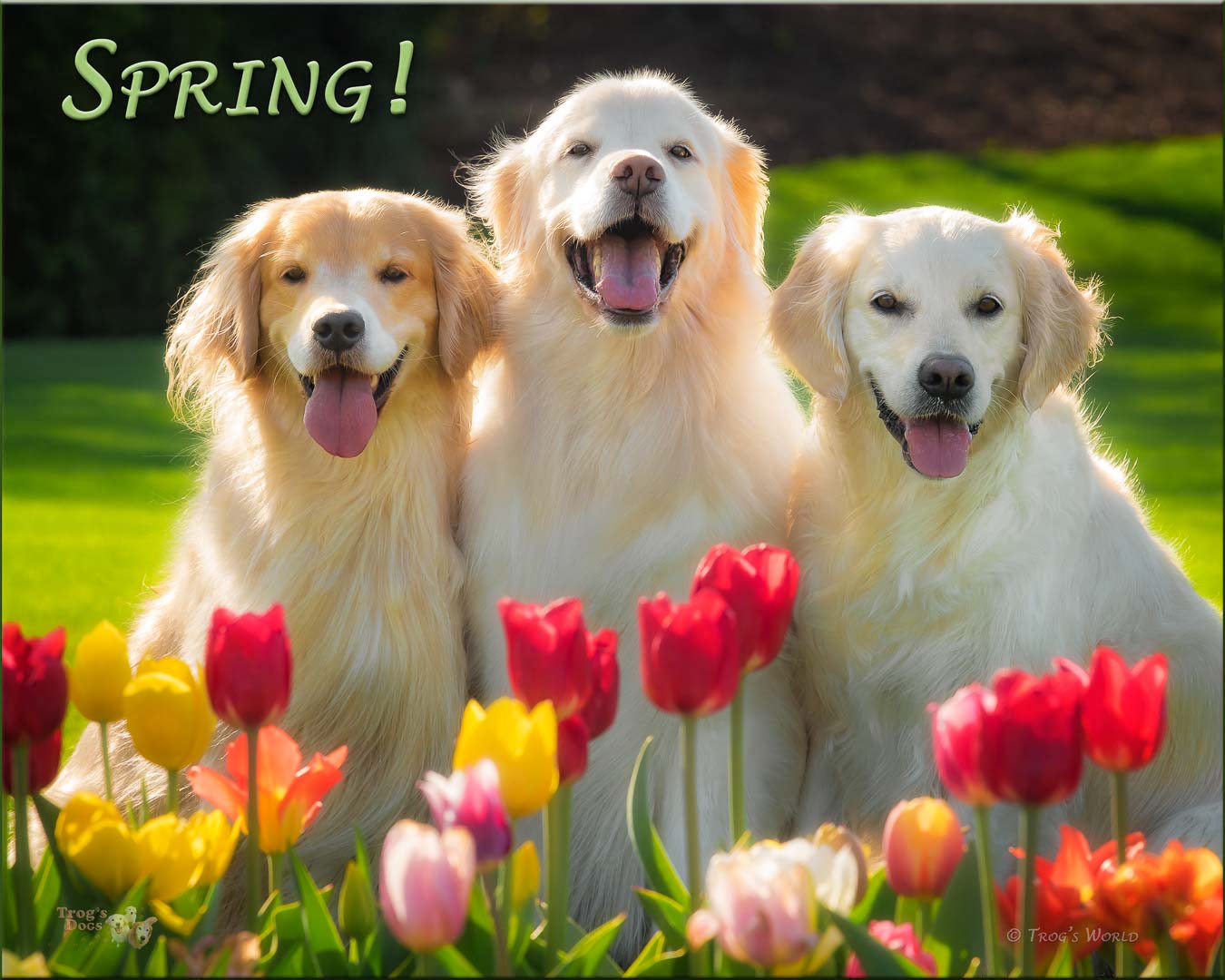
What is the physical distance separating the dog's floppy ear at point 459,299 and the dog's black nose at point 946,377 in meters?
0.87

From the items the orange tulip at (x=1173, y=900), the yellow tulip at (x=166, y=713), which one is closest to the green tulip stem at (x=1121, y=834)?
the orange tulip at (x=1173, y=900)

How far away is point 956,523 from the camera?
250 cm

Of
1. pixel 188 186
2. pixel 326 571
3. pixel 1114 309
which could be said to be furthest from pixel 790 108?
pixel 326 571

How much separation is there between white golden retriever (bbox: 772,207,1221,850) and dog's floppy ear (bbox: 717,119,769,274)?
1.00 feet

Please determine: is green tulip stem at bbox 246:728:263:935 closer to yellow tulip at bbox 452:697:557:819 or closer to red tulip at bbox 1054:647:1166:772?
yellow tulip at bbox 452:697:557:819

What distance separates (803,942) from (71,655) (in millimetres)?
3248

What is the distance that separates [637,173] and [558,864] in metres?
1.36

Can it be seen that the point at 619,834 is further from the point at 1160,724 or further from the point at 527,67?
the point at 527,67

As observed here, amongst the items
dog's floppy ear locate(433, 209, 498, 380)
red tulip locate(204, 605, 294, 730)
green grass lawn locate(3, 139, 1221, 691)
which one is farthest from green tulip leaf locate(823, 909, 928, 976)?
green grass lawn locate(3, 139, 1221, 691)

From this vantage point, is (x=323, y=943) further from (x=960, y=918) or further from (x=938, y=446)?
(x=938, y=446)

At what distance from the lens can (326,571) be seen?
8.82ft

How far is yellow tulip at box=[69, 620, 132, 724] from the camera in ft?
6.11

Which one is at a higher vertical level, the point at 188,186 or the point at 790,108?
the point at 790,108

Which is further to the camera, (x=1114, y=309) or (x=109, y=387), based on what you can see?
(x=1114, y=309)
